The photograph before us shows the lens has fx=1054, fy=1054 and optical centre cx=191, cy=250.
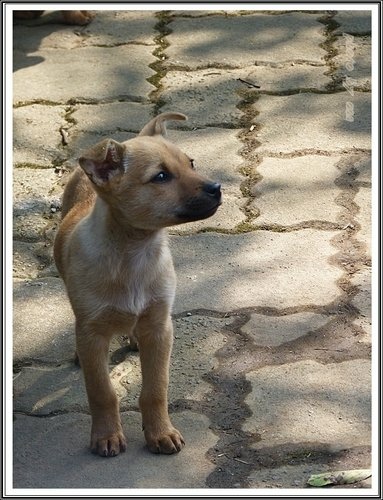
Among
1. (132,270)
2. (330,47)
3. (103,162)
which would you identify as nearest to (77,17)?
(330,47)

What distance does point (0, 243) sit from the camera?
498cm

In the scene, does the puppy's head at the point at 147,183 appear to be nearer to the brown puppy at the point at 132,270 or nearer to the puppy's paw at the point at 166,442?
the brown puppy at the point at 132,270

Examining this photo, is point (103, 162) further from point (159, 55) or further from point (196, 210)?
point (159, 55)

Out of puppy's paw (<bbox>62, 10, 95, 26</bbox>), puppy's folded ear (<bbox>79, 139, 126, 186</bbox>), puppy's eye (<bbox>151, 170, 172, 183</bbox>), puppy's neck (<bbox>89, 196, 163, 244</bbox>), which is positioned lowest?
puppy's paw (<bbox>62, 10, 95, 26</bbox>)

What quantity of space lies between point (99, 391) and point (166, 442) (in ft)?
1.08

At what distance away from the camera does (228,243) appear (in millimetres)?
5426

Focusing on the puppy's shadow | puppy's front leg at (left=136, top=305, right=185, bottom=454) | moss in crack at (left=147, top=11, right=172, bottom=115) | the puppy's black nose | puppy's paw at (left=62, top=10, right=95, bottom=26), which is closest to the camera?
the puppy's black nose

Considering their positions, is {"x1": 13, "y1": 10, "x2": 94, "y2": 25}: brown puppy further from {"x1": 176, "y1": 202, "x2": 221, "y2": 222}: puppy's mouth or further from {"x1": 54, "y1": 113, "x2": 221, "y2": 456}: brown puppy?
{"x1": 176, "y1": 202, "x2": 221, "y2": 222}: puppy's mouth

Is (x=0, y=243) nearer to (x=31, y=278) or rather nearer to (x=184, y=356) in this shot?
(x=31, y=278)

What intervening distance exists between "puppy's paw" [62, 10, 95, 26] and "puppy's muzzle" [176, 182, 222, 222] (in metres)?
4.02

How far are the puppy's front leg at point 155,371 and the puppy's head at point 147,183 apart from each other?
37cm

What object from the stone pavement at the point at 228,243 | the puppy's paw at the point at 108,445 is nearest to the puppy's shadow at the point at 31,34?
the stone pavement at the point at 228,243

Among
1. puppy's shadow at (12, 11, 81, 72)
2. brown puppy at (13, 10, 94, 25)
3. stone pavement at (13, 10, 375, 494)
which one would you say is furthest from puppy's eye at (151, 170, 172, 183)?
brown puppy at (13, 10, 94, 25)

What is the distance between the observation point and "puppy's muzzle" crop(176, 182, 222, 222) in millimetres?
4012
